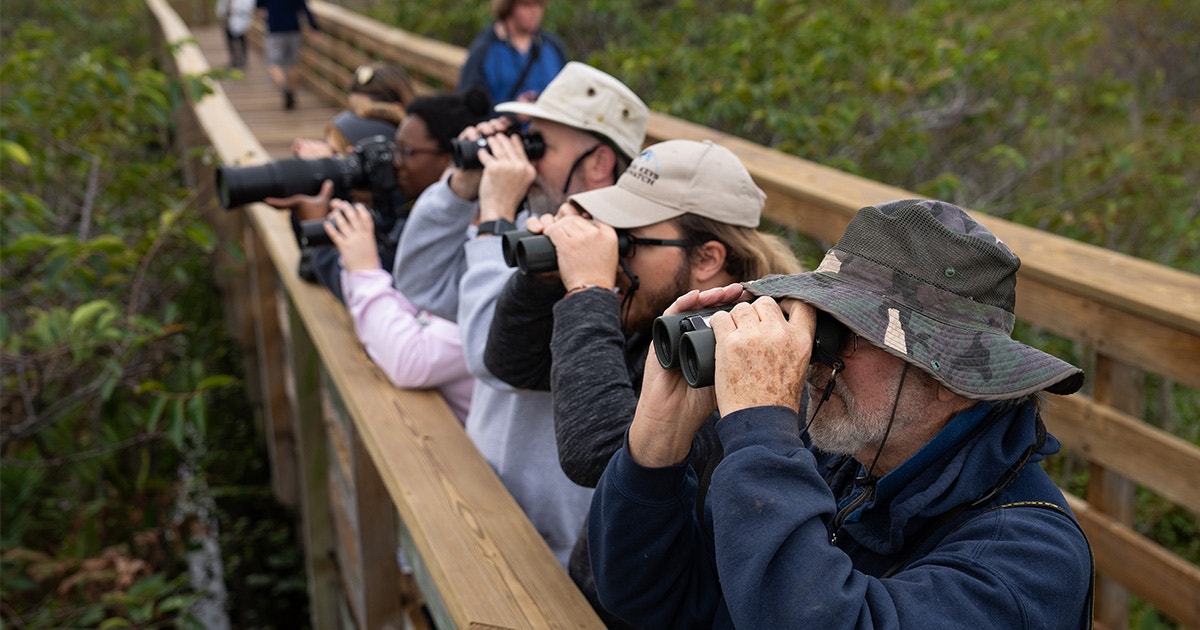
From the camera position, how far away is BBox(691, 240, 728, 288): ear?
191 cm

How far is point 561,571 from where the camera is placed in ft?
5.16

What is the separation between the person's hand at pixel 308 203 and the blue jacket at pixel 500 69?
162cm

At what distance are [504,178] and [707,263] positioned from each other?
0.63m

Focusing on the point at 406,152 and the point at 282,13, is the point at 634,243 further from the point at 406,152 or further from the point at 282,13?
the point at 282,13

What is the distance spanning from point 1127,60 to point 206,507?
701cm

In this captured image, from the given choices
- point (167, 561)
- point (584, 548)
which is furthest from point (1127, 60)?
point (584, 548)

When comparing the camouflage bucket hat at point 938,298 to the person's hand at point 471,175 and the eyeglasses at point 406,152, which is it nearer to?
the person's hand at point 471,175

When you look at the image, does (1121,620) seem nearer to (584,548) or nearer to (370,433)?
(584,548)

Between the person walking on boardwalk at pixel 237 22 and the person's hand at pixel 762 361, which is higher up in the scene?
the person's hand at pixel 762 361

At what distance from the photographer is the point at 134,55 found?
12.5 meters

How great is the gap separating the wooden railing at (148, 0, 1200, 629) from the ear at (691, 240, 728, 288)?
1.61 ft

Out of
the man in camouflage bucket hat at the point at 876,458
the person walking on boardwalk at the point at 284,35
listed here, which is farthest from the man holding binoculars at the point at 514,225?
the person walking on boardwalk at the point at 284,35

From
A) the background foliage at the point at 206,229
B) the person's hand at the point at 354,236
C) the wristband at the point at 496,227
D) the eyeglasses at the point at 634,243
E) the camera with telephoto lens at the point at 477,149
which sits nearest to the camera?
the eyeglasses at the point at 634,243

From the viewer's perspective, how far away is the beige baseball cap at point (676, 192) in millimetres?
1899
